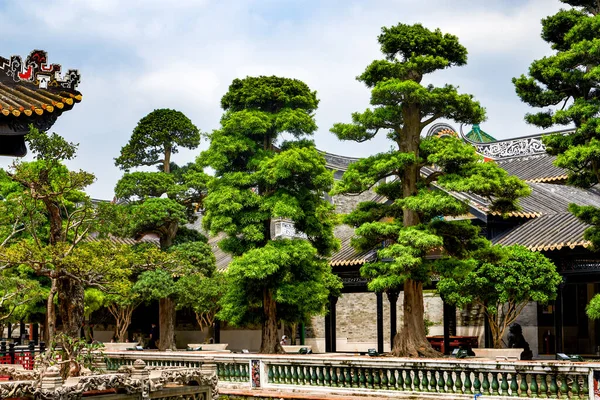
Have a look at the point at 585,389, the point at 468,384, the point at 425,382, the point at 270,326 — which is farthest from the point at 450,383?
the point at 270,326

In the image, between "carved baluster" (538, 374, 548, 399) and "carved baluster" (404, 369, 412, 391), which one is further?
"carved baluster" (404, 369, 412, 391)

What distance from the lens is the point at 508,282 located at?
772 inches

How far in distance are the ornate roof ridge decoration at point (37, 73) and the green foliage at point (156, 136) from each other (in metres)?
18.0

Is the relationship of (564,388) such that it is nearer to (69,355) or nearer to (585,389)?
(585,389)

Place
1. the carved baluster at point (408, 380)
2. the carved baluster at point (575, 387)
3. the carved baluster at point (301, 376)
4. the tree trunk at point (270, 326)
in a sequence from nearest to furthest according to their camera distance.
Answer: the carved baluster at point (575, 387) < the carved baluster at point (408, 380) < the carved baluster at point (301, 376) < the tree trunk at point (270, 326)

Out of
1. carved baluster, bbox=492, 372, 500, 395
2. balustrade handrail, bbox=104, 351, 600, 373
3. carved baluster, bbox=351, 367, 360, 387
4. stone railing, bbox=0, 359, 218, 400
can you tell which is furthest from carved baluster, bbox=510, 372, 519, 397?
stone railing, bbox=0, 359, 218, 400

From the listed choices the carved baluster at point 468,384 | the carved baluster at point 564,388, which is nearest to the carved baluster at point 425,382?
the carved baluster at point 468,384

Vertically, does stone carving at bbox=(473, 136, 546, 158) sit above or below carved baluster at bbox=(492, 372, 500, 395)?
above

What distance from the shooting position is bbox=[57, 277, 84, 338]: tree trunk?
1167cm

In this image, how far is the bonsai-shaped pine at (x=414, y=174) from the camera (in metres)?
16.7

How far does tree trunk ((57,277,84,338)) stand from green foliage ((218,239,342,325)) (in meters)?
7.96

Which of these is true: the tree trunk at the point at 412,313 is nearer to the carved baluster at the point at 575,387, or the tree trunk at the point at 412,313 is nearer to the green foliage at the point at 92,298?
the carved baluster at the point at 575,387

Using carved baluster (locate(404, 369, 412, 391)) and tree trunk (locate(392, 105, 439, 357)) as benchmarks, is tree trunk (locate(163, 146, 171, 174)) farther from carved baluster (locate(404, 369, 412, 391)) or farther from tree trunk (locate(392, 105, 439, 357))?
carved baluster (locate(404, 369, 412, 391))

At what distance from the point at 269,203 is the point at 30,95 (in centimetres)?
1188
